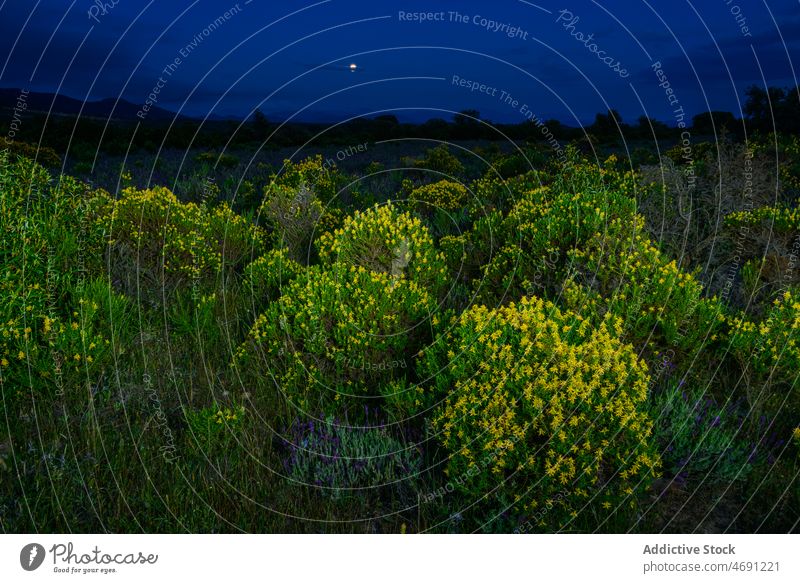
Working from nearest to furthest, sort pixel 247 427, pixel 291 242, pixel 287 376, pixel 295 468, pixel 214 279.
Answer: pixel 295 468, pixel 247 427, pixel 287 376, pixel 214 279, pixel 291 242

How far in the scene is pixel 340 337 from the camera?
18.4ft

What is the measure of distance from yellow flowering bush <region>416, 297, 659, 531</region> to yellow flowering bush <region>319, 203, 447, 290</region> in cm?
263

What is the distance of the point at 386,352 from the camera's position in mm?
5699

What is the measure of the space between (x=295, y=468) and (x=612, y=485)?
2186 mm

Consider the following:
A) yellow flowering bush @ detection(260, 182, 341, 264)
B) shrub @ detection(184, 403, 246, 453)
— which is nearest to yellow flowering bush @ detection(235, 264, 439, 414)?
shrub @ detection(184, 403, 246, 453)

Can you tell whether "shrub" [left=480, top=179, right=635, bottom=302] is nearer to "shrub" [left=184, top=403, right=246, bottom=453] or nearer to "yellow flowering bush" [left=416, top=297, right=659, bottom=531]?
"yellow flowering bush" [left=416, top=297, right=659, bottom=531]

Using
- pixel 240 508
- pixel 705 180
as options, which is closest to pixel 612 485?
pixel 240 508

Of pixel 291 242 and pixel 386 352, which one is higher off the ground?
pixel 291 242

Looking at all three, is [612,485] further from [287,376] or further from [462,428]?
[287,376]

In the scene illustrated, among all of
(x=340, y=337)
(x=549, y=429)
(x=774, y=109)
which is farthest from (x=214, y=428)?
(x=774, y=109)
